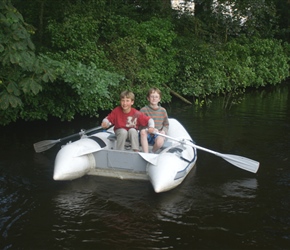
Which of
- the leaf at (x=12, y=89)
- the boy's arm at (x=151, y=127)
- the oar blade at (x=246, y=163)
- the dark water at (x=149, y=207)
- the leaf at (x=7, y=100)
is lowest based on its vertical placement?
the dark water at (x=149, y=207)

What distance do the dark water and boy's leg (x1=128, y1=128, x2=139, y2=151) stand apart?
0.52m

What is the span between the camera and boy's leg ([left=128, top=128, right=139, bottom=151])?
6385 millimetres

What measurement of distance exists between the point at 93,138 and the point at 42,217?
1.78 meters

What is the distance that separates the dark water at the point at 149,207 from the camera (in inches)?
177

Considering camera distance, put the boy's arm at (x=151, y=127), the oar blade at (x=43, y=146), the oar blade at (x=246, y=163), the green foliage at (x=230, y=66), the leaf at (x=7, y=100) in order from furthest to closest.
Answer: the green foliage at (x=230, y=66) → the oar blade at (x=43, y=146) → the leaf at (x=7, y=100) → the oar blade at (x=246, y=163) → the boy's arm at (x=151, y=127)

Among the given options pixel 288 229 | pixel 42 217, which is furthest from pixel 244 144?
pixel 42 217

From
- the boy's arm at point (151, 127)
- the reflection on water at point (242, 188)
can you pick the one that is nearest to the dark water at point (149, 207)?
the reflection on water at point (242, 188)

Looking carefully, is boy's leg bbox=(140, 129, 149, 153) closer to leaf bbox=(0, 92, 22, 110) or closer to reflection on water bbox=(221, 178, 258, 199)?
reflection on water bbox=(221, 178, 258, 199)

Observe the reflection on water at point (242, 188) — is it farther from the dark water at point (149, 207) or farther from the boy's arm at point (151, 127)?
the boy's arm at point (151, 127)

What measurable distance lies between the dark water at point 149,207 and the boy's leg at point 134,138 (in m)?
0.52

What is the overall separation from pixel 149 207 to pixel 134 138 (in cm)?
133

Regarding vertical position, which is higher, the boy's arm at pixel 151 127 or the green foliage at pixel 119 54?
the green foliage at pixel 119 54

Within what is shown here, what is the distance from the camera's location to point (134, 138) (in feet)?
21.0

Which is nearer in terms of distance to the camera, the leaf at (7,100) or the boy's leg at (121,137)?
the boy's leg at (121,137)
